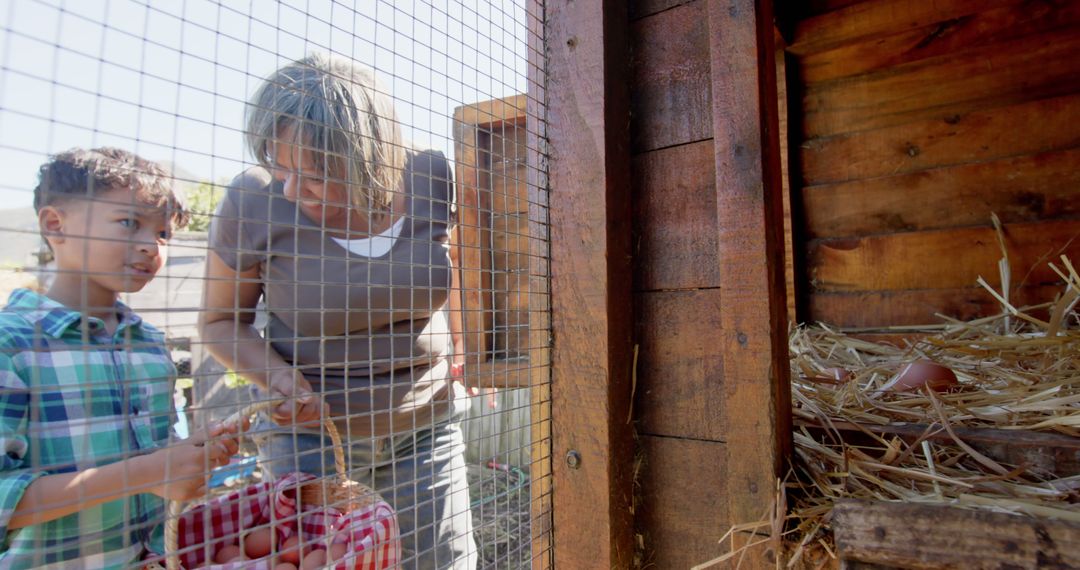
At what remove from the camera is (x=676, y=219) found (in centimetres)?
96

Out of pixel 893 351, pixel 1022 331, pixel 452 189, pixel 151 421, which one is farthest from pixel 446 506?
pixel 1022 331

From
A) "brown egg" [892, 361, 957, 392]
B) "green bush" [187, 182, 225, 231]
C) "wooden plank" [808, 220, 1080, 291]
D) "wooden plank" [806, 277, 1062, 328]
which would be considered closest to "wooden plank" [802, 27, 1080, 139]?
"wooden plank" [808, 220, 1080, 291]

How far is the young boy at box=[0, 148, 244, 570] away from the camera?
729 mm

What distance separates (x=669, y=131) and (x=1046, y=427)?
0.70 meters

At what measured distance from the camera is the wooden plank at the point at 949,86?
1.76 meters

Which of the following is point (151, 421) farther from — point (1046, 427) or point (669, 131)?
point (1046, 427)

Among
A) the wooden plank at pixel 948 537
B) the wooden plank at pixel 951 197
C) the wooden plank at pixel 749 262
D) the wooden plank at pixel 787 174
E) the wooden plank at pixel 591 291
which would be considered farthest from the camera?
the wooden plank at pixel 787 174

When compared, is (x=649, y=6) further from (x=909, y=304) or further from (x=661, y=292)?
(x=909, y=304)

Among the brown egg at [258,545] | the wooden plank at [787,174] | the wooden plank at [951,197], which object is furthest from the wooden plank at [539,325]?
the wooden plank at [951,197]

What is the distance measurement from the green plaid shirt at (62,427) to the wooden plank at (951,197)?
2030 mm

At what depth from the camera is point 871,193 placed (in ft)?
6.75

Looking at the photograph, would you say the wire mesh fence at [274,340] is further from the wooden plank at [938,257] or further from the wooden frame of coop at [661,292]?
the wooden plank at [938,257]

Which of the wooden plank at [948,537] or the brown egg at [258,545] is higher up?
the wooden plank at [948,537]

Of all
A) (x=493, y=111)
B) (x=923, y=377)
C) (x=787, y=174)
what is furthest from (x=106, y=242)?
(x=787, y=174)
